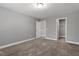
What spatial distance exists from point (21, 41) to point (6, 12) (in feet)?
7.38

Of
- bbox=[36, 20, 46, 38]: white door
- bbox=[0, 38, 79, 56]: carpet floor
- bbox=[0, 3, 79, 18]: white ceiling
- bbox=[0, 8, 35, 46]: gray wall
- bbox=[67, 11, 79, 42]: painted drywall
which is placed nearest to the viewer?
bbox=[0, 38, 79, 56]: carpet floor

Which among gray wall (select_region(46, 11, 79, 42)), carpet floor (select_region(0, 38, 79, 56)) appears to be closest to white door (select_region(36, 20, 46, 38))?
gray wall (select_region(46, 11, 79, 42))

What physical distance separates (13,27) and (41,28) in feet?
11.6

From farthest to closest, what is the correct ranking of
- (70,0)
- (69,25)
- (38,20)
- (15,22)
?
1. (38,20)
2. (69,25)
3. (15,22)
4. (70,0)

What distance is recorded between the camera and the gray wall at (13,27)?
3.51 metres

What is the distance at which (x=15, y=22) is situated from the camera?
13.9 ft

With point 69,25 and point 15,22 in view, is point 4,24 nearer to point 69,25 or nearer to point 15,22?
point 15,22

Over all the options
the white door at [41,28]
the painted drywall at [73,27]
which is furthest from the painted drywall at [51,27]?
the painted drywall at [73,27]

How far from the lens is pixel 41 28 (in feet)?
23.3

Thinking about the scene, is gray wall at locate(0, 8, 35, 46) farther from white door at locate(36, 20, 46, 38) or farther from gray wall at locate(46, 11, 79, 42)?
gray wall at locate(46, 11, 79, 42)

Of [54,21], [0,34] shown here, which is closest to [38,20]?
[54,21]

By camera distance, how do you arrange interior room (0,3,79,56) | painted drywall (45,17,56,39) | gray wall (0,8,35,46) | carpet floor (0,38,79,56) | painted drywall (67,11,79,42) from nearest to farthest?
carpet floor (0,38,79,56) → interior room (0,3,79,56) → gray wall (0,8,35,46) → painted drywall (67,11,79,42) → painted drywall (45,17,56,39)

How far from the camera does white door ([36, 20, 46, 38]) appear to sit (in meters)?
6.83

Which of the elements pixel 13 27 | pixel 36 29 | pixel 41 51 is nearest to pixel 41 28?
pixel 36 29
